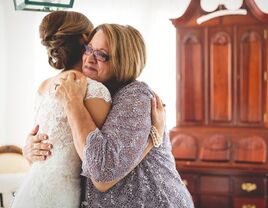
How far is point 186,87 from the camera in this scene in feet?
11.6

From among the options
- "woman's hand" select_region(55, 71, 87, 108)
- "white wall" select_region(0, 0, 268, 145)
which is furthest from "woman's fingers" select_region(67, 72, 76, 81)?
"white wall" select_region(0, 0, 268, 145)

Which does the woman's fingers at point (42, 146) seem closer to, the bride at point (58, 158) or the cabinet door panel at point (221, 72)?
the bride at point (58, 158)

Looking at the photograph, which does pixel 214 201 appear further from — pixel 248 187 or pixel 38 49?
pixel 38 49

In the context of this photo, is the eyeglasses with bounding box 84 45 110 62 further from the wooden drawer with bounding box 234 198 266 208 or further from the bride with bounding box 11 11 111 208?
the wooden drawer with bounding box 234 198 266 208

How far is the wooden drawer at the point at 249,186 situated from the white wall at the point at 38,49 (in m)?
1.08

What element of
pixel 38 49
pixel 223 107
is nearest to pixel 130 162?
pixel 223 107

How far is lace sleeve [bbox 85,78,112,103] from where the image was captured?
1.25 metres

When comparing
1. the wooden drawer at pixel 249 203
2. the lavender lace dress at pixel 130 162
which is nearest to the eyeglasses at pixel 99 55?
the lavender lace dress at pixel 130 162

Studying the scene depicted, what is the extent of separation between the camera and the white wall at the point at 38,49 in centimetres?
409

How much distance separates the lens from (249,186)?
3180 mm

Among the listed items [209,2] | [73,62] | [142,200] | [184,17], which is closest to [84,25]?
[73,62]

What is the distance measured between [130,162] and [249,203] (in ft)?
7.31

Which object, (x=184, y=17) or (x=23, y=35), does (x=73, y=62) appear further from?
(x=23, y=35)

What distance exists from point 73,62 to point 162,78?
2759 millimetres
